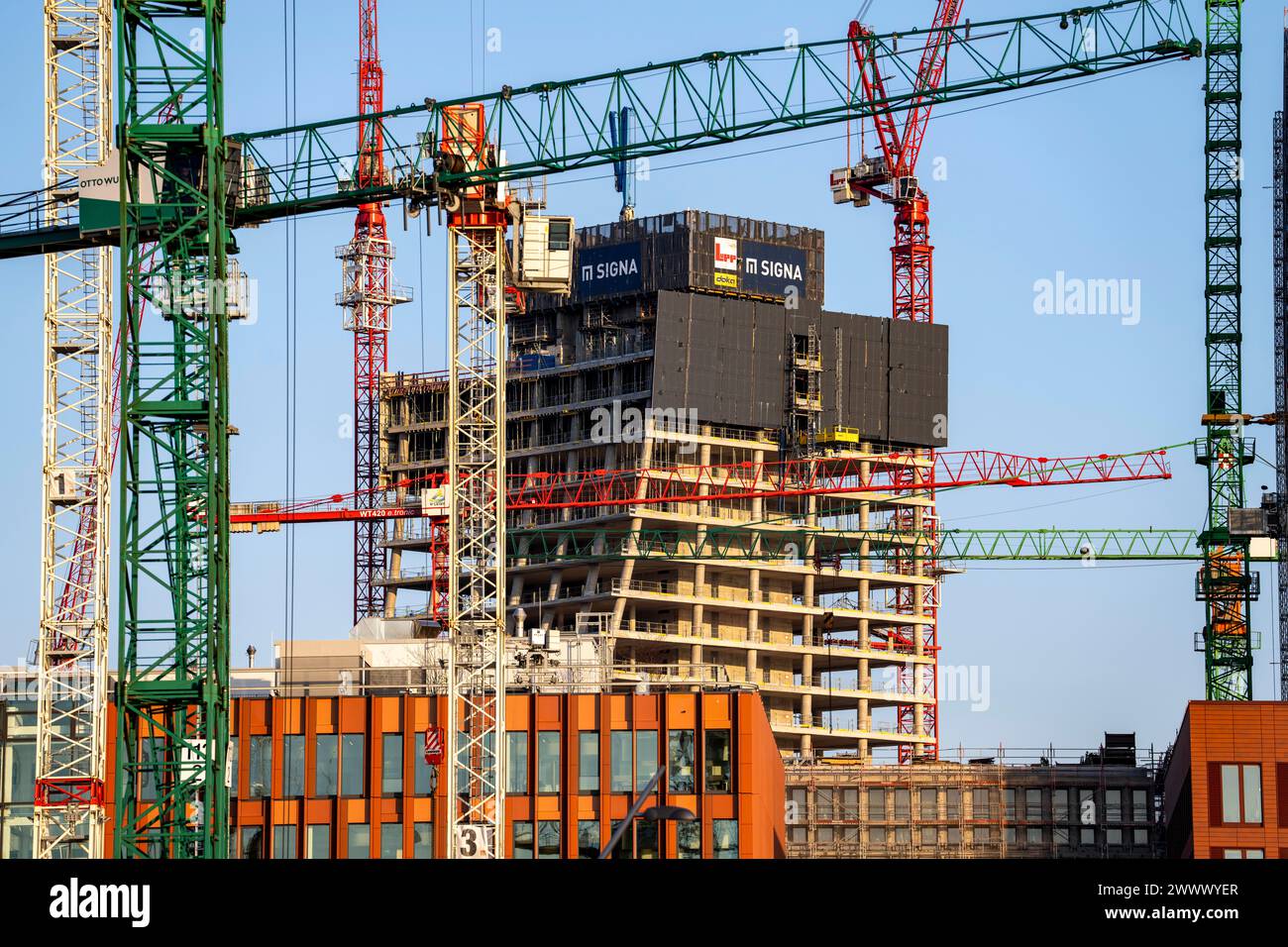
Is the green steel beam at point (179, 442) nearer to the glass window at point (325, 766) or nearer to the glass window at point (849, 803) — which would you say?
the glass window at point (325, 766)

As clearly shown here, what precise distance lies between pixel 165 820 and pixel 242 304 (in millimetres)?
36669

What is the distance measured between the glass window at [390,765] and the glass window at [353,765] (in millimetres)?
771

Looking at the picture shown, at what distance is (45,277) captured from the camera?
123 metres

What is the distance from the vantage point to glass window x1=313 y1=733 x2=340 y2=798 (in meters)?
115

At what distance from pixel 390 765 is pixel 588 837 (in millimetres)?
9059

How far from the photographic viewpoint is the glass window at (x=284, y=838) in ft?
372

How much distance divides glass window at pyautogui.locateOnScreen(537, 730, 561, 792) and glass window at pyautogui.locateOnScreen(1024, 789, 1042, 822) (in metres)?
84.2

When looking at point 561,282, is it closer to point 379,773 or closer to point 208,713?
point 379,773

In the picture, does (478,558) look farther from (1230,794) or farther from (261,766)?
(1230,794)

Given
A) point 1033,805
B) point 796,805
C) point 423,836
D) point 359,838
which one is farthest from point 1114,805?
point 359,838

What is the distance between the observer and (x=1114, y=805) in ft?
628

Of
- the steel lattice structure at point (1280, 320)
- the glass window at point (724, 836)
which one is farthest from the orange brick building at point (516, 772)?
the steel lattice structure at point (1280, 320)
